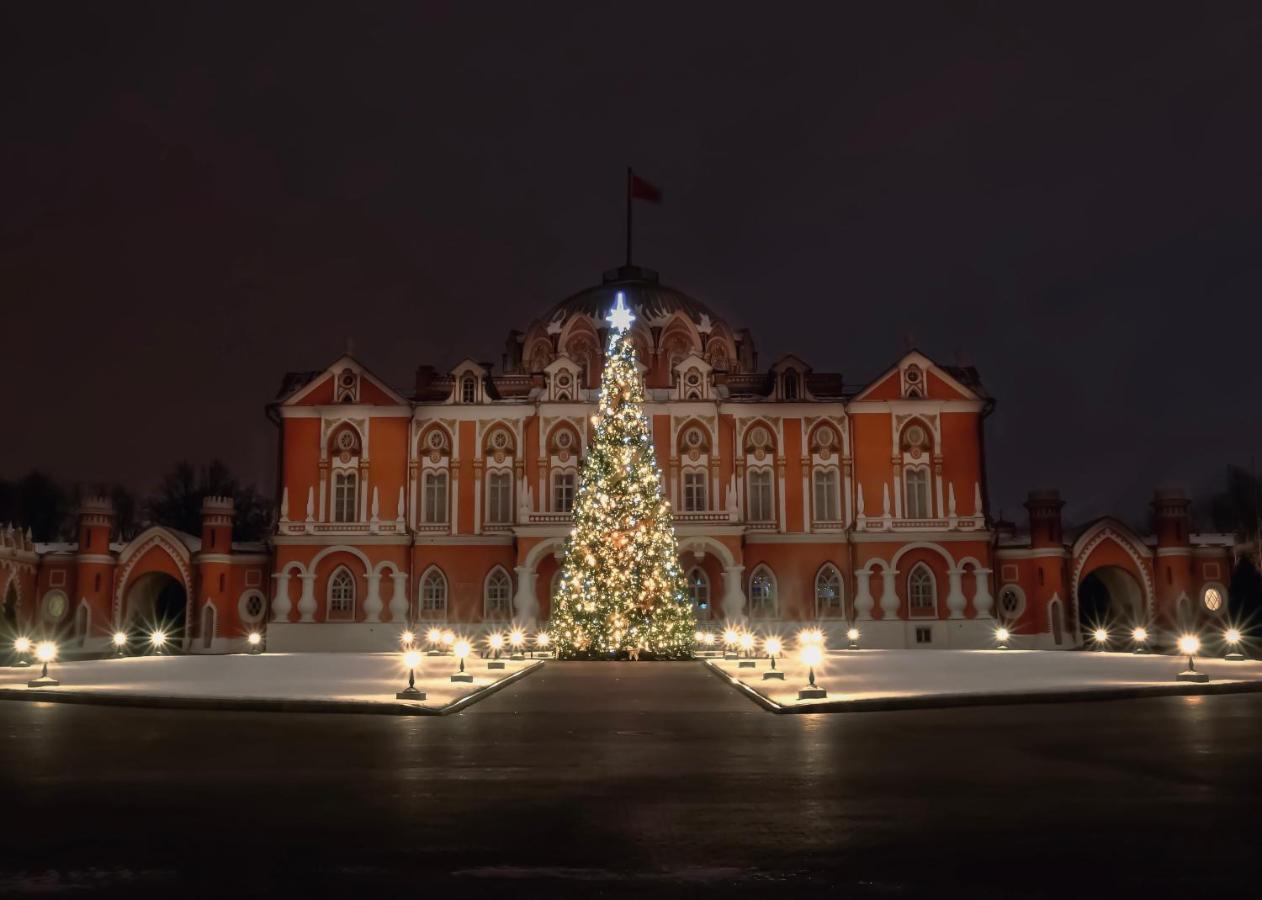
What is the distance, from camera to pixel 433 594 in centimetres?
5247

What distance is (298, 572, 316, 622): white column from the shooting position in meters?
51.9

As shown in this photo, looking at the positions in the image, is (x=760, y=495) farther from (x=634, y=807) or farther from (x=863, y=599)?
(x=634, y=807)

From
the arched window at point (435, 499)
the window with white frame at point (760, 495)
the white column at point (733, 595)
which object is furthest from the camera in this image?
the arched window at point (435, 499)

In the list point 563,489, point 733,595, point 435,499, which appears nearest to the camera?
point 733,595

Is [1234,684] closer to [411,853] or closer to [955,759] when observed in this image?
[955,759]

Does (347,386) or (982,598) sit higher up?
(347,386)

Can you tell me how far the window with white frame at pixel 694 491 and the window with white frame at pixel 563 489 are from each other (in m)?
4.69

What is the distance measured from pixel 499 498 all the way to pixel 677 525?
767 centimetres

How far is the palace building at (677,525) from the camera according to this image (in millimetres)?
51688

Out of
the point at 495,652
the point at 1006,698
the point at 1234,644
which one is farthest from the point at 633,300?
the point at 1006,698

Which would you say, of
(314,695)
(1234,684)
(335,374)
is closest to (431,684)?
(314,695)

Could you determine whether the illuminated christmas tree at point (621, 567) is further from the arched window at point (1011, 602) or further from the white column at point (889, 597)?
the arched window at point (1011, 602)

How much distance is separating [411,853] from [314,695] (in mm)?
14595

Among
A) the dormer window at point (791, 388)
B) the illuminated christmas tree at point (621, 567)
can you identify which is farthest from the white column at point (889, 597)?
the illuminated christmas tree at point (621, 567)
